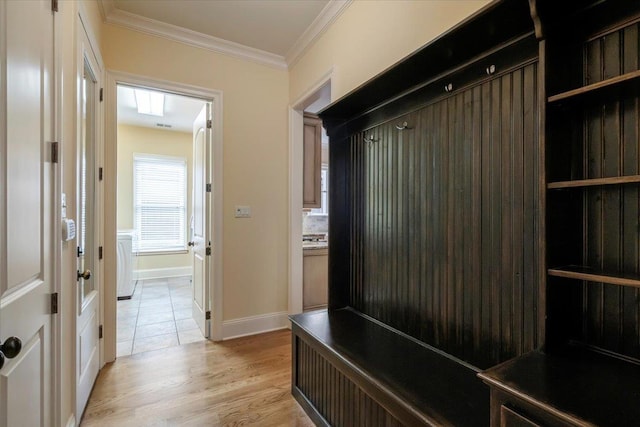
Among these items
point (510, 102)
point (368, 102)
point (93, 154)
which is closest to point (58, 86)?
point (93, 154)

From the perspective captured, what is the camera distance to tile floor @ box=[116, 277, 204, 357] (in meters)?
2.90

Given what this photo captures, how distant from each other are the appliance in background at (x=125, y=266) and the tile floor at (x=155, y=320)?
16 cm

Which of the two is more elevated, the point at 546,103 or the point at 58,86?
the point at 58,86

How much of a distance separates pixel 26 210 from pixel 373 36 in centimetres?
207

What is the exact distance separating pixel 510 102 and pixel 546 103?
22 cm

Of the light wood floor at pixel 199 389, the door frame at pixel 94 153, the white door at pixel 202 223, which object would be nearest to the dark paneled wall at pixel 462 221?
the light wood floor at pixel 199 389

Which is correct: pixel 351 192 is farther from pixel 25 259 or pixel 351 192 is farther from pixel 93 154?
pixel 93 154

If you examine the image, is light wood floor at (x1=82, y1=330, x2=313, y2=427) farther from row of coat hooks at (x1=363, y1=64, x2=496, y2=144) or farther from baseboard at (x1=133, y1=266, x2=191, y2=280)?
baseboard at (x1=133, y1=266, x2=191, y2=280)

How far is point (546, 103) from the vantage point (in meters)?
0.94

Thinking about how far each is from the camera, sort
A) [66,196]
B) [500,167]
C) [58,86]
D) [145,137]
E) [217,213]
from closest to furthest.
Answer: [500,167], [58,86], [66,196], [217,213], [145,137]

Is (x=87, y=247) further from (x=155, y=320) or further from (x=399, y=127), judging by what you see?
(x=399, y=127)

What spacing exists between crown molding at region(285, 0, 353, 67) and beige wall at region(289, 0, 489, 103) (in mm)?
41

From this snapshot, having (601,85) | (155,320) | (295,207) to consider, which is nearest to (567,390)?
(601,85)

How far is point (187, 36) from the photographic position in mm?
2777
